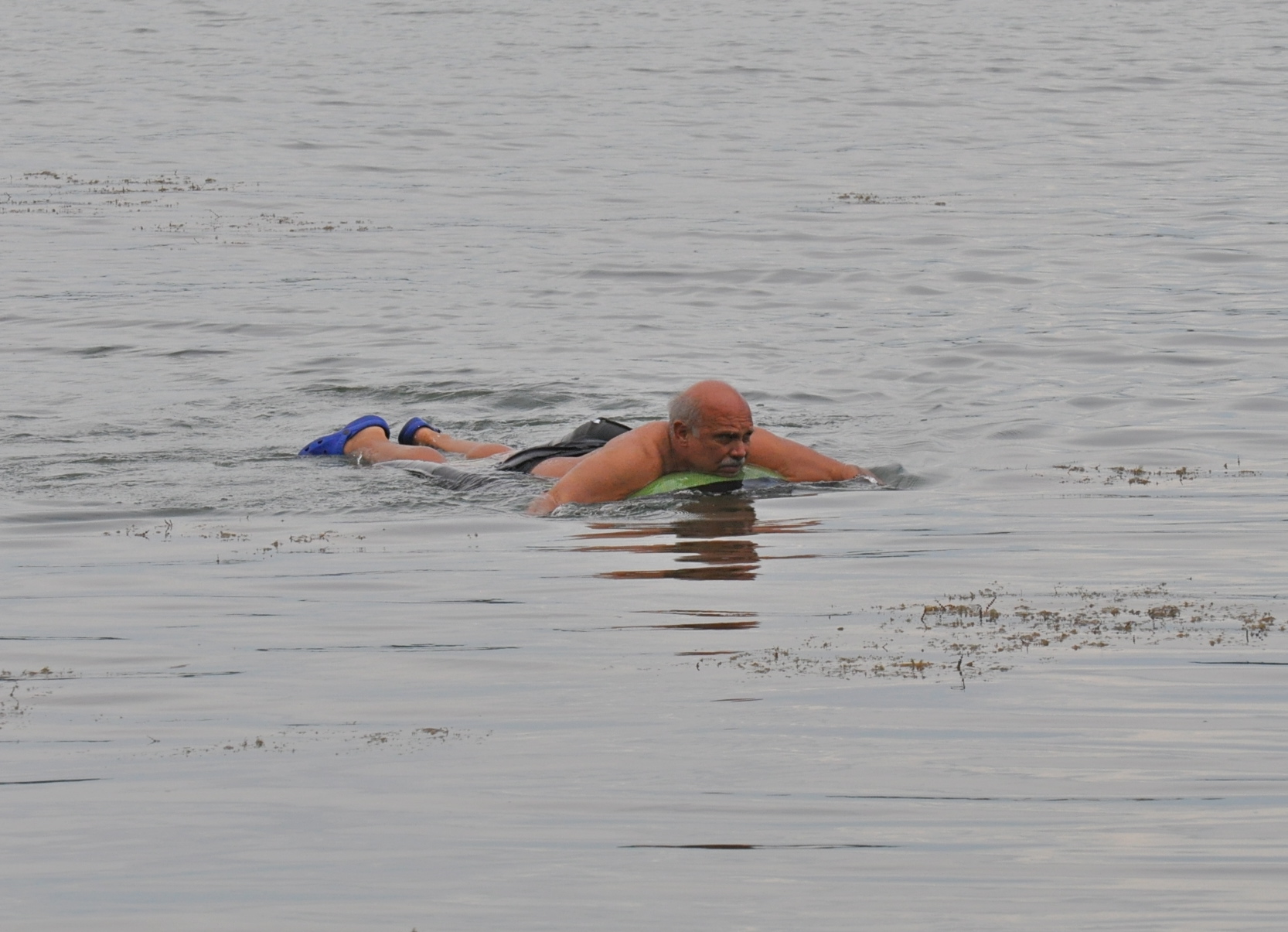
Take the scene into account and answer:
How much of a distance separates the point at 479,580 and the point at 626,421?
5.97 m

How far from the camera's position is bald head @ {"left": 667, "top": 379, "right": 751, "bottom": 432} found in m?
11.2

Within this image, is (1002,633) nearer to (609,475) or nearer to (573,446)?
(609,475)

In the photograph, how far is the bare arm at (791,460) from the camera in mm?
11820

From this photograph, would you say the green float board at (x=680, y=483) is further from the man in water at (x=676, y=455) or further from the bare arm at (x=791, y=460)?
the bare arm at (x=791, y=460)

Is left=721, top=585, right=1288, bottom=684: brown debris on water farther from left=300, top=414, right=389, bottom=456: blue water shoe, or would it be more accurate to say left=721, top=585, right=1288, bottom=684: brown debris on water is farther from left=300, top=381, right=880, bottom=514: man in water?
left=300, top=414, right=389, bottom=456: blue water shoe

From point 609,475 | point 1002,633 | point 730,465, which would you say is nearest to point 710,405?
point 730,465

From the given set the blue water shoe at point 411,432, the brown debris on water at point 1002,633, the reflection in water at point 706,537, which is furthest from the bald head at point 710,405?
the brown debris on water at point 1002,633

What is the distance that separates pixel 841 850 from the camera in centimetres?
529

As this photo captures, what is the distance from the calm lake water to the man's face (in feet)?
0.91

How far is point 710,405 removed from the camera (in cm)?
1122

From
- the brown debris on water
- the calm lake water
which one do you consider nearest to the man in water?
the calm lake water

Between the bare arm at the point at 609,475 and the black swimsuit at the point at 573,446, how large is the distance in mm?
586

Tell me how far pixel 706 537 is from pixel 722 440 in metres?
1.14

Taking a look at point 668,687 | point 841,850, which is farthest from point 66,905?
point 668,687
